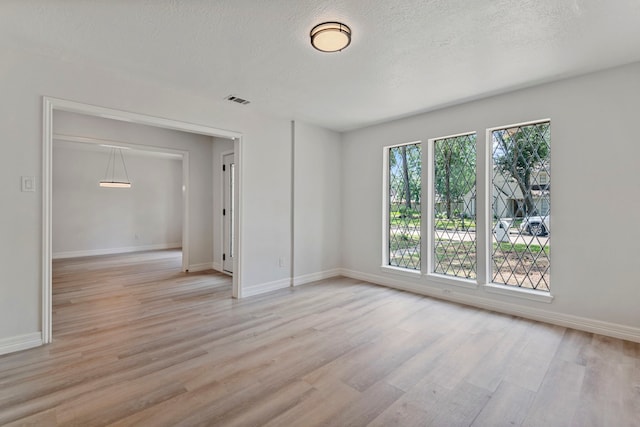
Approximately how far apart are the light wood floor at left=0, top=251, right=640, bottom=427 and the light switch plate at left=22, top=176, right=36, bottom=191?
139 cm

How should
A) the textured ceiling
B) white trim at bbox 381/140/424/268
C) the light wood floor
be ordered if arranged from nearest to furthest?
1. the light wood floor
2. the textured ceiling
3. white trim at bbox 381/140/424/268

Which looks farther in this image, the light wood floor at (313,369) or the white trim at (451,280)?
the white trim at (451,280)

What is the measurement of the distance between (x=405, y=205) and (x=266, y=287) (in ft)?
7.97

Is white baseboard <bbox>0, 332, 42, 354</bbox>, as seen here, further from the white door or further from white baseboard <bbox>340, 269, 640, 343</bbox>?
white baseboard <bbox>340, 269, 640, 343</bbox>

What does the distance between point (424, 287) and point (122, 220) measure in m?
7.67

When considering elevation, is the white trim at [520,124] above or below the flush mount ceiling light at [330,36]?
below

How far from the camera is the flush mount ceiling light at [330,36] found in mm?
2098

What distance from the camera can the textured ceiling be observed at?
196cm

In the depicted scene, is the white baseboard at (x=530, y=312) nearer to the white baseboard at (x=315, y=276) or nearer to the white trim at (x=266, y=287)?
the white baseboard at (x=315, y=276)

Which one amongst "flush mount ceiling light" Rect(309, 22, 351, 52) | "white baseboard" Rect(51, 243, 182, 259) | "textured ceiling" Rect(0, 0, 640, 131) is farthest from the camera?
"white baseboard" Rect(51, 243, 182, 259)

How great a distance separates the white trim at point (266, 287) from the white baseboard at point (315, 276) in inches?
6.2

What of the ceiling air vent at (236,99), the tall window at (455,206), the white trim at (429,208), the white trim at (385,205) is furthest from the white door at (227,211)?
the tall window at (455,206)

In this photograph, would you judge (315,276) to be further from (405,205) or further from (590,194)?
(590,194)

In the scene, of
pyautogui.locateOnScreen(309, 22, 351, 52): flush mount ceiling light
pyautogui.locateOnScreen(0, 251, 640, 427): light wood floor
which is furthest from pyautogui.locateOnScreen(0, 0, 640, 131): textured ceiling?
pyautogui.locateOnScreen(0, 251, 640, 427): light wood floor
